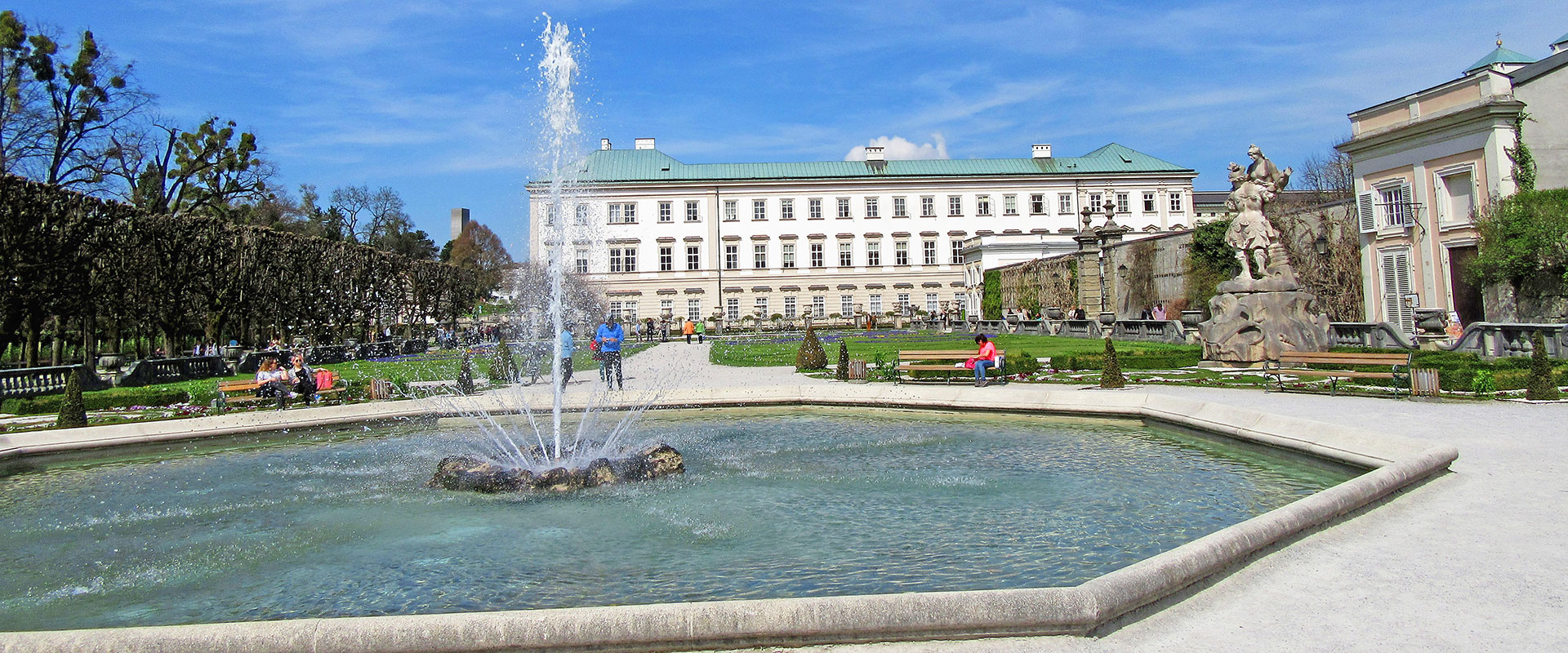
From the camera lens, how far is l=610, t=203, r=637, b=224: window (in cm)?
6525

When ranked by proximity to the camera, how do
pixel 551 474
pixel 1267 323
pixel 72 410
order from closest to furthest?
pixel 551 474
pixel 72 410
pixel 1267 323

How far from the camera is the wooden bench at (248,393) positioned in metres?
15.2

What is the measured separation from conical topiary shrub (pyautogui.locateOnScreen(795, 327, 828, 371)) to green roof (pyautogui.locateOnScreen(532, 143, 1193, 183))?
150 feet

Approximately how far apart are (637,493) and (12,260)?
23150mm

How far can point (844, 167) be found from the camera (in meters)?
69.2

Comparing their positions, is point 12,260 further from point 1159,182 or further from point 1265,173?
point 1159,182

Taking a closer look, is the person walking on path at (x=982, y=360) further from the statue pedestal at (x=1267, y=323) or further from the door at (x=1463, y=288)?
the door at (x=1463, y=288)

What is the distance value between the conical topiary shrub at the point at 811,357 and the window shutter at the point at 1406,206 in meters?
19.5

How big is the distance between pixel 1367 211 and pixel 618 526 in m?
30.5

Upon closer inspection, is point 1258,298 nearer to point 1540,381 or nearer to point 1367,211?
point 1540,381

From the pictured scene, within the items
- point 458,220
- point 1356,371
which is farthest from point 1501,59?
point 458,220

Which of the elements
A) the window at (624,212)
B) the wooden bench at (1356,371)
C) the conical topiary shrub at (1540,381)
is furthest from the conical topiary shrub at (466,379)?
the window at (624,212)

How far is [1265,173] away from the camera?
62.0 ft

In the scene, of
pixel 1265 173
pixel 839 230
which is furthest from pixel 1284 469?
pixel 839 230
